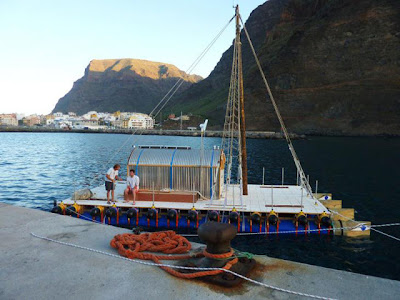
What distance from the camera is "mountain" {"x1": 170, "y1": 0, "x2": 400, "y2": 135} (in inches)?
5415

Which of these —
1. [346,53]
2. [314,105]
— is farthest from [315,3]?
[314,105]

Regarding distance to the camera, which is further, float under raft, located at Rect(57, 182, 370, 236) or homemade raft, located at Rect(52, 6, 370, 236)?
homemade raft, located at Rect(52, 6, 370, 236)

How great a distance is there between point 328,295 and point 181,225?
48.2ft

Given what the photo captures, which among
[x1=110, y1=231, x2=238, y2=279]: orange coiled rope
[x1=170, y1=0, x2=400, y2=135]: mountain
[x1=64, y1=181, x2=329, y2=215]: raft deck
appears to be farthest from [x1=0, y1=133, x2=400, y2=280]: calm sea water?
[x1=170, y1=0, x2=400, y2=135]: mountain

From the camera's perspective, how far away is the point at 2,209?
11734mm

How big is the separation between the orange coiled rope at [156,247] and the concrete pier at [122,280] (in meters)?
0.24

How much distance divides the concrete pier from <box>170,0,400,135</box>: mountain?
479ft

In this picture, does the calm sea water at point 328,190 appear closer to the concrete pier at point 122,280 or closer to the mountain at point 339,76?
the concrete pier at point 122,280

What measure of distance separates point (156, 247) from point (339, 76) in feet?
518

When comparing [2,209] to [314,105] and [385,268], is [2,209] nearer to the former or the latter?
[385,268]

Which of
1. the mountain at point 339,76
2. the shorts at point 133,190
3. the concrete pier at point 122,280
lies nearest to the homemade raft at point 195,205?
the shorts at point 133,190

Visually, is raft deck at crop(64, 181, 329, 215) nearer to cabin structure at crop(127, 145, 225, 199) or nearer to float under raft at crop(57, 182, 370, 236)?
float under raft at crop(57, 182, 370, 236)

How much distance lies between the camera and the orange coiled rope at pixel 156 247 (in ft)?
23.4

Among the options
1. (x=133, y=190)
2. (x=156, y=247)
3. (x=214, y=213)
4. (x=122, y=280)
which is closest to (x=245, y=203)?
(x=214, y=213)
